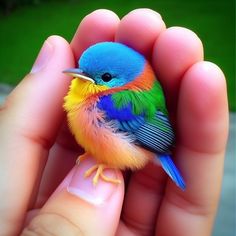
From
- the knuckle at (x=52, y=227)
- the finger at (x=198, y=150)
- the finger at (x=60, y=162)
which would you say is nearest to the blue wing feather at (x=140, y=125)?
the finger at (x=198, y=150)

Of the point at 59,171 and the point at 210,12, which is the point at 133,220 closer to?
the point at 59,171

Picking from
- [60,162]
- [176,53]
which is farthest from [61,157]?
[176,53]

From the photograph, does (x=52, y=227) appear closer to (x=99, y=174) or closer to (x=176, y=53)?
(x=99, y=174)

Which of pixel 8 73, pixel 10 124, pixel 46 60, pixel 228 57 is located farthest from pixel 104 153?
pixel 8 73

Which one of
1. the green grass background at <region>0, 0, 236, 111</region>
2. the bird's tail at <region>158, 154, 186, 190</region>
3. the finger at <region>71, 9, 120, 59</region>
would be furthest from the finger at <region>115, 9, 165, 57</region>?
the green grass background at <region>0, 0, 236, 111</region>

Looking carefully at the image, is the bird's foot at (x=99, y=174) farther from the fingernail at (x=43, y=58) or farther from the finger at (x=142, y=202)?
the fingernail at (x=43, y=58)
